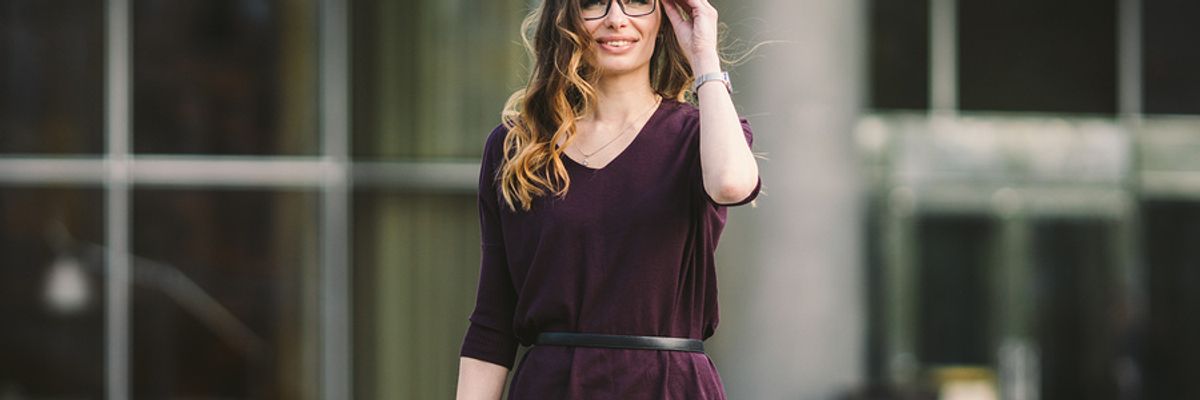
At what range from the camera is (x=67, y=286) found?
10.1 metres

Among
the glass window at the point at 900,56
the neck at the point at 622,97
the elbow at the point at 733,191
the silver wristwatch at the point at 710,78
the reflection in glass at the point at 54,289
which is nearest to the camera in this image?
the elbow at the point at 733,191

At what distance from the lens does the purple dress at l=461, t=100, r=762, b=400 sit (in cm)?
284

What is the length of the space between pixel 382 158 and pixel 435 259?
2.13ft

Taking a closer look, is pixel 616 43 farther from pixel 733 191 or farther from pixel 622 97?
pixel 733 191

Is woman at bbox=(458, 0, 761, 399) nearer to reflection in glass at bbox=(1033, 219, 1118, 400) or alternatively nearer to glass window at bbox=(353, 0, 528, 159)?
glass window at bbox=(353, 0, 528, 159)

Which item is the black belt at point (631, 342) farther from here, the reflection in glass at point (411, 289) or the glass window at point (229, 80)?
the glass window at point (229, 80)

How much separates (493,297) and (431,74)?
692 cm

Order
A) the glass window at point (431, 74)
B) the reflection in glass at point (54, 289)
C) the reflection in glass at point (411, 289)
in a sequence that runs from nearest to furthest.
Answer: the glass window at point (431, 74) → the reflection in glass at point (411, 289) → the reflection in glass at point (54, 289)

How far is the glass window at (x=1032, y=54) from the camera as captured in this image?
1088cm

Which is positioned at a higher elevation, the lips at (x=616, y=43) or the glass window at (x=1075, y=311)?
→ the lips at (x=616, y=43)

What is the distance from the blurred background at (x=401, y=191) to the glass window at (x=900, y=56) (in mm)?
17

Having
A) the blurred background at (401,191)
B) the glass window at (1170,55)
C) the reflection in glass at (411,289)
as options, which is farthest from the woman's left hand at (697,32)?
the glass window at (1170,55)

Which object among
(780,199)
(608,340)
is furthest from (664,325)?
(780,199)

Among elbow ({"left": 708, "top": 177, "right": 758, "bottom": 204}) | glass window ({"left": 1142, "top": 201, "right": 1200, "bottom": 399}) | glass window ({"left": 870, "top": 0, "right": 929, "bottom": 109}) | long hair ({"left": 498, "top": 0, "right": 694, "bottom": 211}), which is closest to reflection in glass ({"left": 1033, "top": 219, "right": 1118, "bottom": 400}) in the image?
glass window ({"left": 1142, "top": 201, "right": 1200, "bottom": 399})
